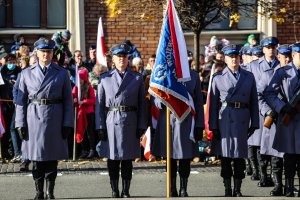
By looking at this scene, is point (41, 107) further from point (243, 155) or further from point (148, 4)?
point (148, 4)

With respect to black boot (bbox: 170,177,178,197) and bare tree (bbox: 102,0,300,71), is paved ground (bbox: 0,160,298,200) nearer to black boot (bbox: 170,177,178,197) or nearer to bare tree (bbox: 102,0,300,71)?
black boot (bbox: 170,177,178,197)

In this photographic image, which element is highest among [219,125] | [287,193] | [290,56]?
[290,56]

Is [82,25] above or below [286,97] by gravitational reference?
above

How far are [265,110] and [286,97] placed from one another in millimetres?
350

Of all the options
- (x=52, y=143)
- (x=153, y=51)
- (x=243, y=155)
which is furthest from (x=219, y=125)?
(x=153, y=51)

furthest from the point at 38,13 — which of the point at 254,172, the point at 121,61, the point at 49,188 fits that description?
the point at 49,188

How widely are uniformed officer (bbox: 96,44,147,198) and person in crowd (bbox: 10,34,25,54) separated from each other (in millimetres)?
6498

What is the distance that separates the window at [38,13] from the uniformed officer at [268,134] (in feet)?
26.2

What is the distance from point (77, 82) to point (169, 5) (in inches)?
203

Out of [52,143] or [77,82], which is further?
[77,82]

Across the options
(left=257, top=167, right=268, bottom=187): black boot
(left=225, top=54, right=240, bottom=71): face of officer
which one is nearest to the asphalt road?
(left=257, top=167, right=268, bottom=187): black boot

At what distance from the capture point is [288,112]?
1152cm

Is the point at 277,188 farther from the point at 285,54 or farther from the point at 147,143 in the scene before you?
the point at 147,143

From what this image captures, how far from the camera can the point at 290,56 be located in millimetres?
12422
